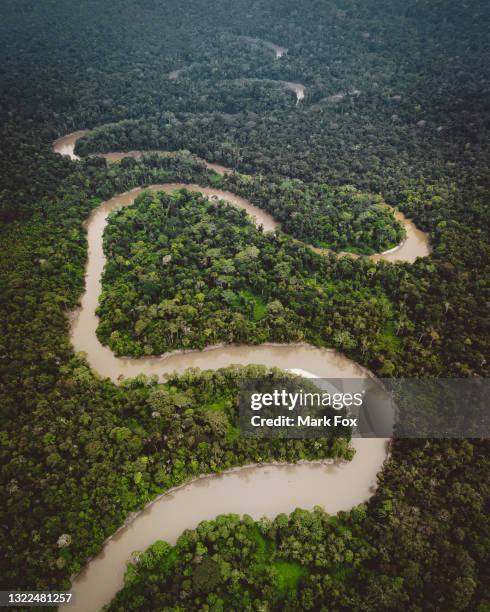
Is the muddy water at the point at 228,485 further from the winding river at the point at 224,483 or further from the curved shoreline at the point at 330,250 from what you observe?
the curved shoreline at the point at 330,250

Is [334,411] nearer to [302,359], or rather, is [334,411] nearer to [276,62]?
[302,359]

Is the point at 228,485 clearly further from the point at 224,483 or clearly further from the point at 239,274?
the point at 239,274

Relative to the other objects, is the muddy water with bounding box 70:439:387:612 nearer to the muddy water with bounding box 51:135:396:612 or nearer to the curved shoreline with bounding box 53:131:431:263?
the muddy water with bounding box 51:135:396:612

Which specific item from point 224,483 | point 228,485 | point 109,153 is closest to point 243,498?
point 228,485

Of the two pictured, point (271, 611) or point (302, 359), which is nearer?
point (271, 611)

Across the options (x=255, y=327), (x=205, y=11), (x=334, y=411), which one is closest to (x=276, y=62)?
(x=205, y=11)

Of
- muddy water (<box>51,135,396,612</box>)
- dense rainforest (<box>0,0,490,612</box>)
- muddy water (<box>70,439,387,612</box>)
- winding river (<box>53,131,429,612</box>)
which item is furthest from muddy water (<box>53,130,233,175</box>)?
muddy water (<box>70,439,387,612</box>)

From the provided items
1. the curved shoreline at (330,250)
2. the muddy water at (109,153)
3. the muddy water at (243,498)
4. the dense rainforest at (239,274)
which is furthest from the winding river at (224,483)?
the muddy water at (109,153)
